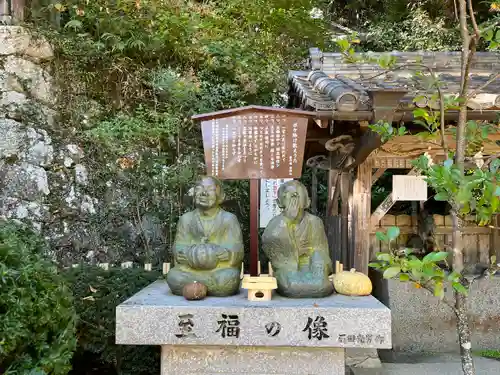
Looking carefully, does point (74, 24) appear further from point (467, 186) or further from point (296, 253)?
point (467, 186)

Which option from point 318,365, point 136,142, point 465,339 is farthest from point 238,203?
point 465,339

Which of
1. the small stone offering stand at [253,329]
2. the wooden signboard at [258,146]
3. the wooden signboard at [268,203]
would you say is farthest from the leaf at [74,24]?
the small stone offering stand at [253,329]

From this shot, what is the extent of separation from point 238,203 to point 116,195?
7.01 feet

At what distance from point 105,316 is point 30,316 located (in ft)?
6.69

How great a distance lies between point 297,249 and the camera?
421 cm

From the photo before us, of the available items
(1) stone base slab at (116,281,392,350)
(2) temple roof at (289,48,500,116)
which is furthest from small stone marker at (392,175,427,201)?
(1) stone base slab at (116,281,392,350)

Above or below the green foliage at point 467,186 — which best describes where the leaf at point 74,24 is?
above

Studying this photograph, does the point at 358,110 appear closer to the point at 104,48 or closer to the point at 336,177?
the point at 336,177

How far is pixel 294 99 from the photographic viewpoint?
23.7 feet

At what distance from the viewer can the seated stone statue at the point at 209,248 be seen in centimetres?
405

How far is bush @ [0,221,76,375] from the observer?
9.63 feet

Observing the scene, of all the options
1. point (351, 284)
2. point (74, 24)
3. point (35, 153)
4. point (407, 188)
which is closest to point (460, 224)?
point (351, 284)

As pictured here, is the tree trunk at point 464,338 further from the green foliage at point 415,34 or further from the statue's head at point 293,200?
the green foliage at point 415,34

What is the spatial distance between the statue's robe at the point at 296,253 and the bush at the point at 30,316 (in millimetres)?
1741
